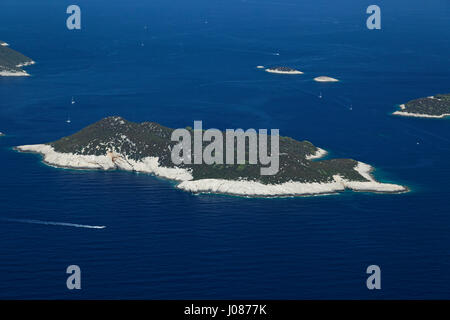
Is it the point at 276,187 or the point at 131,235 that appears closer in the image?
the point at 131,235

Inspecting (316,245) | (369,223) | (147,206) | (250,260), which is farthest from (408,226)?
(147,206)
